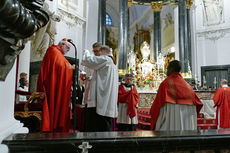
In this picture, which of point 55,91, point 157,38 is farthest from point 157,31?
point 55,91

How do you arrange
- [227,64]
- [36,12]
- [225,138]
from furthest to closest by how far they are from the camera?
[227,64], [225,138], [36,12]

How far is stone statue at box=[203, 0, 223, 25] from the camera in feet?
42.9

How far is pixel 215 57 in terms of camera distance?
43.0ft

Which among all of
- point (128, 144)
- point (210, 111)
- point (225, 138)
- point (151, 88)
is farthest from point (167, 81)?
point (210, 111)

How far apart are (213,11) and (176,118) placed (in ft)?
42.6

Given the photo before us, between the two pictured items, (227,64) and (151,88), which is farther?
(227,64)

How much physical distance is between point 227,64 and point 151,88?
19.9 ft

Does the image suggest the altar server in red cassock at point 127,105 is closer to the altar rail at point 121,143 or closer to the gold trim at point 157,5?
the altar rail at point 121,143

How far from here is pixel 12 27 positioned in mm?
1242

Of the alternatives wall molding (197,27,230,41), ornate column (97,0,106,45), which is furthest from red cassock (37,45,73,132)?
wall molding (197,27,230,41)

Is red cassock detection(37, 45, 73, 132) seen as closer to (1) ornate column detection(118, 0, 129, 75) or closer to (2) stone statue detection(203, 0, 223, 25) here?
(1) ornate column detection(118, 0, 129, 75)

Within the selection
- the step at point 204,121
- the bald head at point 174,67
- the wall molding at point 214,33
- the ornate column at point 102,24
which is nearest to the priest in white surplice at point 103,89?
the bald head at point 174,67

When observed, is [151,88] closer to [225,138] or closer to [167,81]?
[167,81]

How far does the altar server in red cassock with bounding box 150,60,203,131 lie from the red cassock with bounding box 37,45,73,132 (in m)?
1.37
